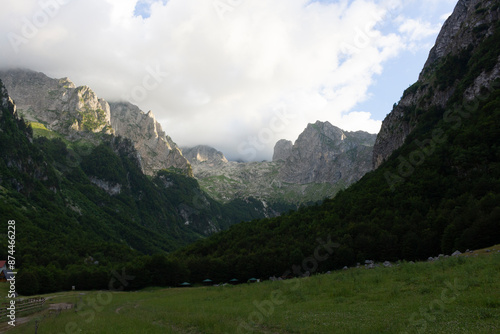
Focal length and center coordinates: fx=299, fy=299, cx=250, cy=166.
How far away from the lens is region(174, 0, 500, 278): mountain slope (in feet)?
239

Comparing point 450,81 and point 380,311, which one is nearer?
point 380,311

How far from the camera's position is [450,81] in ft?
444

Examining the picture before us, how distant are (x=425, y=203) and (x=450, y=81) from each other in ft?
253

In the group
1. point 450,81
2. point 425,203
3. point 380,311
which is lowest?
point 380,311

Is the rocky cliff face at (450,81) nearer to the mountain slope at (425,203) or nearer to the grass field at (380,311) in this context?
the mountain slope at (425,203)

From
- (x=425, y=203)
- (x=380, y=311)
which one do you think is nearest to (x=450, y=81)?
(x=425, y=203)

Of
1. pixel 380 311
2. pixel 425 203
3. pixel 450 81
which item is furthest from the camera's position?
pixel 450 81

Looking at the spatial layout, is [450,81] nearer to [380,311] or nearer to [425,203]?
[425,203]

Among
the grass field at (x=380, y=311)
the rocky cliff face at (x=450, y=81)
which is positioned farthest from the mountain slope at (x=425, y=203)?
the grass field at (x=380, y=311)

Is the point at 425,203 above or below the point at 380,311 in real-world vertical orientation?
above

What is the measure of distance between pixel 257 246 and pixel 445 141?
78010 mm

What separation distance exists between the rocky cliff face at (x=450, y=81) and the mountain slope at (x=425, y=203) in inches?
21.3

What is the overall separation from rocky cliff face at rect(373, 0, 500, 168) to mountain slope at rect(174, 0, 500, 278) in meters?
0.54

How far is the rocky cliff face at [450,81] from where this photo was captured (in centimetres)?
12644
